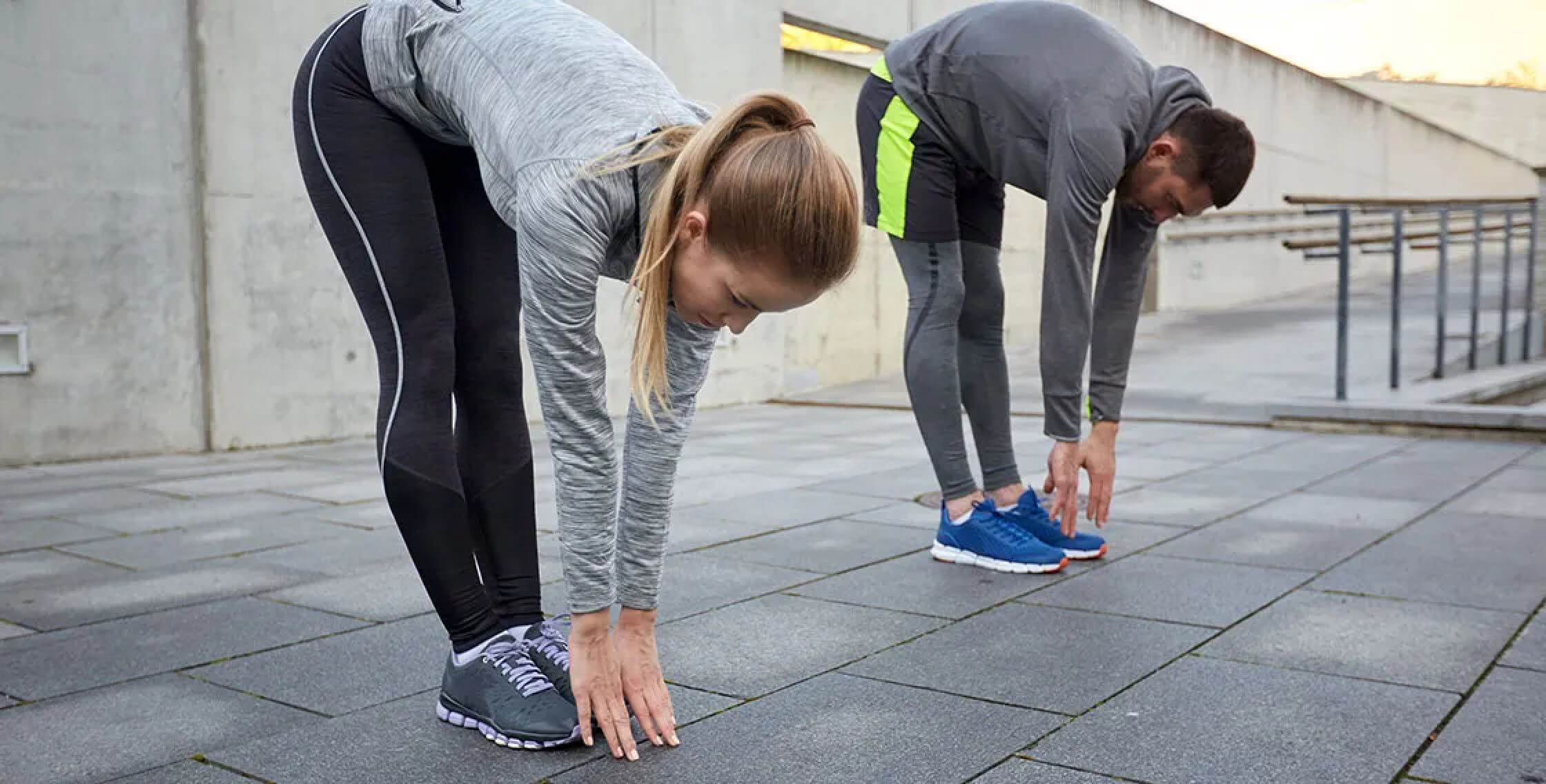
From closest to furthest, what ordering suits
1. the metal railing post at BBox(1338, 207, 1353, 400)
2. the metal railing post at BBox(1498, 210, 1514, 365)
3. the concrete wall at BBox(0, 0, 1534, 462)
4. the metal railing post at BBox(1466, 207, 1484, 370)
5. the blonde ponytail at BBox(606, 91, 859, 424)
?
the blonde ponytail at BBox(606, 91, 859, 424), the concrete wall at BBox(0, 0, 1534, 462), the metal railing post at BBox(1338, 207, 1353, 400), the metal railing post at BBox(1466, 207, 1484, 370), the metal railing post at BBox(1498, 210, 1514, 365)

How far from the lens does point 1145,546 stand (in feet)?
10.8

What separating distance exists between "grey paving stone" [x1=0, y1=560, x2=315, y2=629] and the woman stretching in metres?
1.09

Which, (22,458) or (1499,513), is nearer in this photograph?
(1499,513)

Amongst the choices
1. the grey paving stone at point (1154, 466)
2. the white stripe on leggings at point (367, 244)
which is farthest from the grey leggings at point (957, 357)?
the grey paving stone at point (1154, 466)

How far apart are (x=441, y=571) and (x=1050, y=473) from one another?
1.47 meters

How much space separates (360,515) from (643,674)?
7.46 ft

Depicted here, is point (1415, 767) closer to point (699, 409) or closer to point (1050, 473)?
point (1050, 473)

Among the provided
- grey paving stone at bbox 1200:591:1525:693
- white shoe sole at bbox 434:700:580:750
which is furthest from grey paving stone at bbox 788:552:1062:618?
white shoe sole at bbox 434:700:580:750

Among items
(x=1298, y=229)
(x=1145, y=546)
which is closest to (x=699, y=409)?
(x=1145, y=546)

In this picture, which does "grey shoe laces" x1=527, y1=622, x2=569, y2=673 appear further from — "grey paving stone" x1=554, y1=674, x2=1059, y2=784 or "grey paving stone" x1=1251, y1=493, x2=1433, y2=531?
"grey paving stone" x1=1251, y1=493, x2=1433, y2=531

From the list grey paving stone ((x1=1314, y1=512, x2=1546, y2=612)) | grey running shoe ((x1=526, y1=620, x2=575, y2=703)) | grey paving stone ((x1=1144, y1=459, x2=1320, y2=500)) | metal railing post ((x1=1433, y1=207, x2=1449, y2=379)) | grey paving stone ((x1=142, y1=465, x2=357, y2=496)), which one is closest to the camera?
grey running shoe ((x1=526, y1=620, x2=575, y2=703))

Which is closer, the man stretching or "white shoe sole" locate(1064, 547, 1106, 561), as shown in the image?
the man stretching

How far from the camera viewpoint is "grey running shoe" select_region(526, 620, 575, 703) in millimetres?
1938

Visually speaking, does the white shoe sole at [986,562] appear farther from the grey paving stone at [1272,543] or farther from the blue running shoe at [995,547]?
the grey paving stone at [1272,543]
